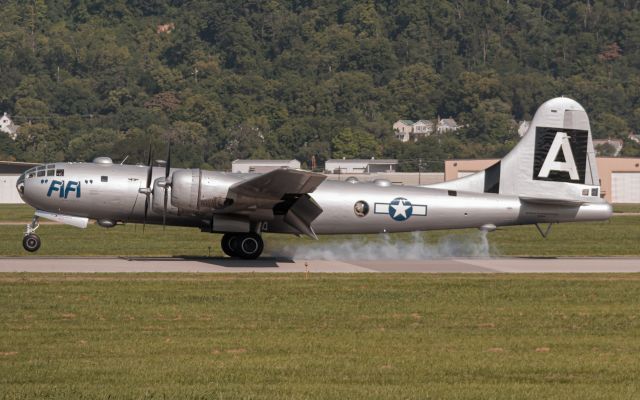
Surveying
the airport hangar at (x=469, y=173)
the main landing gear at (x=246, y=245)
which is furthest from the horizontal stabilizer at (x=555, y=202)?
the airport hangar at (x=469, y=173)

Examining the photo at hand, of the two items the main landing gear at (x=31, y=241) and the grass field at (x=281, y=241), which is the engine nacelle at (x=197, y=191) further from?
the main landing gear at (x=31, y=241)

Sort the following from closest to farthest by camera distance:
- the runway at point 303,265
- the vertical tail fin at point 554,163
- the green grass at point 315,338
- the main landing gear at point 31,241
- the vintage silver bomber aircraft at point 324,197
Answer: the green grass at point 315,338 < the runway at point 303,265 < the vintage silver bomber aircraft at point 324,197 < the main landing gear at point 31,241 < the vertical tail fin at point 554,163

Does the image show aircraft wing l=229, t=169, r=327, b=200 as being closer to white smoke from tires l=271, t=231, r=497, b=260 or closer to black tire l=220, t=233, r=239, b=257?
black tire l=220, t=233, r=239, b=257

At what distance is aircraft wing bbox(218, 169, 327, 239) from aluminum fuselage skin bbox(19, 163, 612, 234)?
10.8 inches

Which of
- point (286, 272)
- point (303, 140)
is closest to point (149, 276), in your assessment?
point (286, 272)

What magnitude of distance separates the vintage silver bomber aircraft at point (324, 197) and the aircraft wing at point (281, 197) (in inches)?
1.2

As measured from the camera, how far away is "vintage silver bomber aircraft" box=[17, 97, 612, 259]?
35.0 meters

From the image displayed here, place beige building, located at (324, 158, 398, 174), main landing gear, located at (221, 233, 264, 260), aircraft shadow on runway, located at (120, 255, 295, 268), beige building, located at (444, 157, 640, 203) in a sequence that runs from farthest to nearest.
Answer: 1. beige building, located at (324, 158, 398, 174)
2. beige building, located at (444, 157, 640, 203)
3. main landing gear, located at (221, 233, 264, 260)
4. aircraft shadow on runway, located at (120, 255, 295, 268)

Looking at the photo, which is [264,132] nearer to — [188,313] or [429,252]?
[429,252]

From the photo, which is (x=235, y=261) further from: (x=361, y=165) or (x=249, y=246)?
(x=361, y=165)

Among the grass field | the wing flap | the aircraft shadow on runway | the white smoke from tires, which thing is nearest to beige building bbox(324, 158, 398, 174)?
the grass field

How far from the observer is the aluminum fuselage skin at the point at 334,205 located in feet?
118

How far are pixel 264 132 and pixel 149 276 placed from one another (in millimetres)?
159596

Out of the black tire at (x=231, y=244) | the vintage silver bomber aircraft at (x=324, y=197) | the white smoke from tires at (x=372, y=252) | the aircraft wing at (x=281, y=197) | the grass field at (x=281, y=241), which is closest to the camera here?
the aircraft wing at (x=281, y=197)
